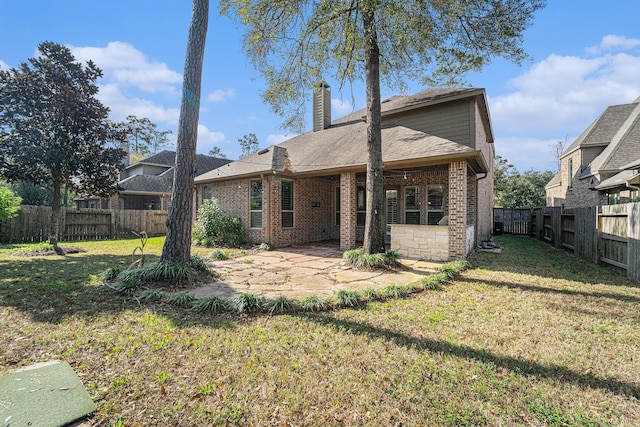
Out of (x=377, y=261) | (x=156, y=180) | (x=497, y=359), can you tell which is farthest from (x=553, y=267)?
(x=156, y=180)

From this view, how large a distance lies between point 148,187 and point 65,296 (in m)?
17.6

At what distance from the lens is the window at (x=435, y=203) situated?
35.1 ft

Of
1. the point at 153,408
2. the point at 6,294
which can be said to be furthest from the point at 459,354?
the point at 6,294

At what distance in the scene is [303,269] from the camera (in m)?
7.04

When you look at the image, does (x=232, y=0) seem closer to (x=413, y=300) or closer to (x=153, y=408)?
(x=413, y=300)

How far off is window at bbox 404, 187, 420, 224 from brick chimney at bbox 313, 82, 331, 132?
19.8 feet

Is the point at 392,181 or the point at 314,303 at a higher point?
the point at 392,181

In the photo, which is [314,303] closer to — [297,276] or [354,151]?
[297,276]

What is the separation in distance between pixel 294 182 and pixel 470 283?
7.40m

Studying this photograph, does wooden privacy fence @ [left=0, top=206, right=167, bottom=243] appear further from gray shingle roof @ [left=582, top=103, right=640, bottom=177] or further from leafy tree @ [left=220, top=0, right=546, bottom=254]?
gray shingle roof @ [left=582, top=103, right=640, bottom=177]

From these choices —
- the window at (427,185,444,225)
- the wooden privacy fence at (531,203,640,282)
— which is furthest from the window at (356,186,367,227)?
the wooden privacy fence at (531,203,640,282)

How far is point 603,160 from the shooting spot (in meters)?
15.4

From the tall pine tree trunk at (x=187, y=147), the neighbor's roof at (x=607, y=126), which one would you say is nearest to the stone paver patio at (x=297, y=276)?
the tall pine tree trunk at (x=187, y=147)

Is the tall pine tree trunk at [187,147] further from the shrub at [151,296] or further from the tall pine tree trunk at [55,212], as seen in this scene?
the tall pine tree trunk at [55,212]
